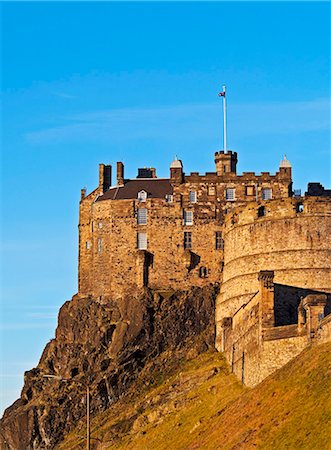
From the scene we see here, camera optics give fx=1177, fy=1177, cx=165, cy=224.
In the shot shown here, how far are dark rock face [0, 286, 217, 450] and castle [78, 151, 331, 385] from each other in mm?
1812

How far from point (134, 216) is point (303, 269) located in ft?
85.1

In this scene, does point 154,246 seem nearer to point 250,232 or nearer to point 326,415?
point 250,232

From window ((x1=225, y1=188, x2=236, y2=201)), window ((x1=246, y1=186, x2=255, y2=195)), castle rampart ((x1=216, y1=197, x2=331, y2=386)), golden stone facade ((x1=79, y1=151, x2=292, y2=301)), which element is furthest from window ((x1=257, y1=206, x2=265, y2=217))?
window ((x1=225, y1=188, x2=236, y2=201))

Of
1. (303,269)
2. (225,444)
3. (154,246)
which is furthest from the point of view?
(154,246)

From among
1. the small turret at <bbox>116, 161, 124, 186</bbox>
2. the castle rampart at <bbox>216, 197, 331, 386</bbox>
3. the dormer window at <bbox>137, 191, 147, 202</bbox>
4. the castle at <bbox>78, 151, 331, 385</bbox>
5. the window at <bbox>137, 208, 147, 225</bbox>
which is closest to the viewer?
the castle rampart at <bbox>216, 197, 331, 386</bbox>

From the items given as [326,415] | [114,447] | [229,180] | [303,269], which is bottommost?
[114,447]

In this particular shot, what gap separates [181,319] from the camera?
107312mm

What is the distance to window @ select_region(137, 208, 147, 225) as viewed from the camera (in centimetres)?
11212

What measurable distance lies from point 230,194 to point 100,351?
62.9 ft

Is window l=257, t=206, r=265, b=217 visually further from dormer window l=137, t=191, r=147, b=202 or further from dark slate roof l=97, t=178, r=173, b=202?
dormer window l=137, t=191, r=147, b=202

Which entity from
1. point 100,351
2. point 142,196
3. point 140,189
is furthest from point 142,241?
point 100,351

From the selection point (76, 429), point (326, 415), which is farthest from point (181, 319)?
point (326, 415)

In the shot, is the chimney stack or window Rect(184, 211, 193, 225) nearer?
→ window Rect(184, 211, 193, 225)

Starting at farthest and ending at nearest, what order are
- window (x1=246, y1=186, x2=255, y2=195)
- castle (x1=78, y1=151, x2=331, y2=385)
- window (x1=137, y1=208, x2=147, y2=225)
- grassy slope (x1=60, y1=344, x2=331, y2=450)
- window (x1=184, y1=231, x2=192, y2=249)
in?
window (x1=137, y1=208, x2=147, y2=225), window (x1=246, y1=186, x2=255, y2=195), window (x1=184, y1=231, x2=192, y2=249), castle (x1=78, y1=151, x2=331, y2=385), grassy slope (x1=60, y1=344, x2=331, y2=450)
